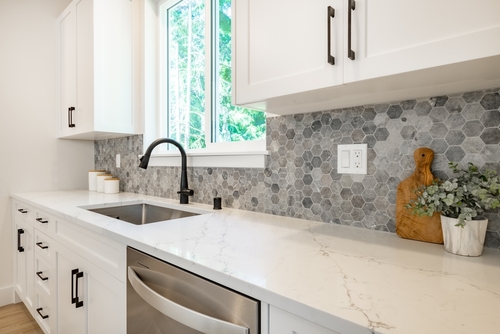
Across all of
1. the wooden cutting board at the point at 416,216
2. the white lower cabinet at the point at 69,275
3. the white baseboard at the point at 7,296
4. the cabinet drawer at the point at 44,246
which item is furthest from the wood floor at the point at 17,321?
the wooden cutting board at the point at 416,216

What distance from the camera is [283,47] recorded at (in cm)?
94

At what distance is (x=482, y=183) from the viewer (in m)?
0.76

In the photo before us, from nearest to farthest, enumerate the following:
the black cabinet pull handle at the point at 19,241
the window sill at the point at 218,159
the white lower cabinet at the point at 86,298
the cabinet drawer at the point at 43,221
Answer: the white lower cabinet at the point at 86,298, the window sill at the point at 218,159, the cabinet drawer at the point at 43,221, the black cabinet pull handle at the point at 19,241

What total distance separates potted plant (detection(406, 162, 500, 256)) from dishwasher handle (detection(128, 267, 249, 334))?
61cm

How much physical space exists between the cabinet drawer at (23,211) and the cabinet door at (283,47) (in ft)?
5.92

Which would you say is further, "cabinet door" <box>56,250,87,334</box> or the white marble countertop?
"cabinet door" <box>56,250,87,334</box>

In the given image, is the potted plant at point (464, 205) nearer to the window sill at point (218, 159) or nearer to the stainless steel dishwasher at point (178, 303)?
the stainless steel dishwasher at point (178, 303)

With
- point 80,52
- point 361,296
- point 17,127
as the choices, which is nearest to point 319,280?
point 361,296

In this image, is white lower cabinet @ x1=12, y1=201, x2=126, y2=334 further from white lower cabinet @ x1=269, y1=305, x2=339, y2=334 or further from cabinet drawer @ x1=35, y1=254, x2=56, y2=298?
white lower cabinet @ x1=269, y1=305, x2=339, y2=334

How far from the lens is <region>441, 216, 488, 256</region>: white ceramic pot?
77cm

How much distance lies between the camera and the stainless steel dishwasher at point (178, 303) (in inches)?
25.5

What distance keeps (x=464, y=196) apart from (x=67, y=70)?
2772 mm

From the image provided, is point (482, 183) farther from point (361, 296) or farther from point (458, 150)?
point (361, 296)

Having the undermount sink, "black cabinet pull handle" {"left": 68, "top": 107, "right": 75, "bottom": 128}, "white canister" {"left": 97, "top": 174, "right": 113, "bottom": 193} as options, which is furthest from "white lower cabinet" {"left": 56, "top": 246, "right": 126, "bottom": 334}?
"black cabinet pull handle" {"left": 68, "top": 107, "right": 75, "bottom": 128}
